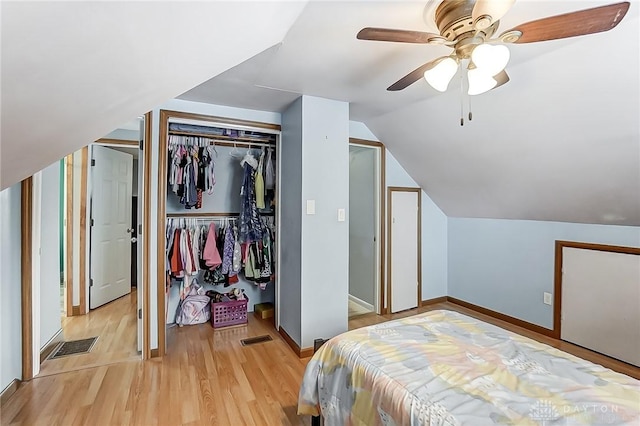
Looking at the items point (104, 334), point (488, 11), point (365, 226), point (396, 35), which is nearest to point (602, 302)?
point (365, 226)

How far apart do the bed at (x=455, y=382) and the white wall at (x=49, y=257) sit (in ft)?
8.29

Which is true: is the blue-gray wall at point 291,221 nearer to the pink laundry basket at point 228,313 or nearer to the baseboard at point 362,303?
the pink laundry basket at point 228,313

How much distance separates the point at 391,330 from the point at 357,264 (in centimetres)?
241

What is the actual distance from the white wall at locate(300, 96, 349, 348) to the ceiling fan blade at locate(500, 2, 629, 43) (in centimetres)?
164

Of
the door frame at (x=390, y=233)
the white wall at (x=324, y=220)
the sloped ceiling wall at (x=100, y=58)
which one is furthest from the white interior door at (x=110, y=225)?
the door frame at (x=390, y=233)

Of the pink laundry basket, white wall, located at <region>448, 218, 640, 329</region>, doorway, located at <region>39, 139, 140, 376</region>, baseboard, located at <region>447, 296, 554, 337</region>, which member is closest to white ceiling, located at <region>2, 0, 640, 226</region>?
white wall, located at <region>448, 218, 640, 329</region>

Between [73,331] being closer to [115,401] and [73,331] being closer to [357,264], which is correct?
[115,401]

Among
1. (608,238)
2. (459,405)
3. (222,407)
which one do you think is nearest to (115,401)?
(222,407)

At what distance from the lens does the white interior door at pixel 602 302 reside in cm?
249

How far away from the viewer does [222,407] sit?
192 cm

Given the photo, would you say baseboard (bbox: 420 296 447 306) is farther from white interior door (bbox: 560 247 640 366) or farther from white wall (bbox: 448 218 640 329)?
white interior door (bbox: 560 247 640 366)

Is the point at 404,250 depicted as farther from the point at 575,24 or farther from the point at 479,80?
the point at 575,24

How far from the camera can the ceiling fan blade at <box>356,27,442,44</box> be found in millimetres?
1273

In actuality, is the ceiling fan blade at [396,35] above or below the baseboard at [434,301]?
above
